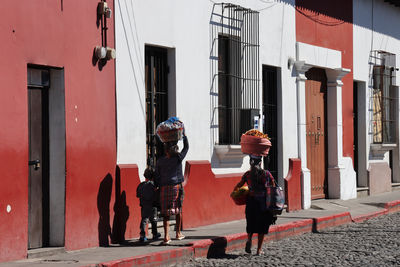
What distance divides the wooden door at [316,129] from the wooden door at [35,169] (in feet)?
25.7

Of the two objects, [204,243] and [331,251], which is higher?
[204,243]

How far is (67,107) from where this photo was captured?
941 centimetres

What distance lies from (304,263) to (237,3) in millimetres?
5728

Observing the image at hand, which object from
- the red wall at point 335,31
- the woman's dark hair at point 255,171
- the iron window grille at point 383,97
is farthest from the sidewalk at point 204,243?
the iron window grille at point 383,97

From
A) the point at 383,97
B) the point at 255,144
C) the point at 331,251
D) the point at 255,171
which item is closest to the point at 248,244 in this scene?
the point at 255,171

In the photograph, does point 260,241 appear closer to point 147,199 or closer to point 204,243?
point 204,243

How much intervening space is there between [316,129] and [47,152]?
825cm

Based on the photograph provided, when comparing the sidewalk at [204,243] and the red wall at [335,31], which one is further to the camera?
the red wall at [335,31]

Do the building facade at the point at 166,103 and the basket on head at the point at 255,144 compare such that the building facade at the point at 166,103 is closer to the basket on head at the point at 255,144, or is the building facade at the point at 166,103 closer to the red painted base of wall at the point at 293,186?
the red painted base of wall at the point at 293,186

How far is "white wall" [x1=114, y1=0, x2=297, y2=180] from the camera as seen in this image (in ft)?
34.8

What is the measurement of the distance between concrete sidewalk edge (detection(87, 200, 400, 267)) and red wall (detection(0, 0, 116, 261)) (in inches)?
45.7

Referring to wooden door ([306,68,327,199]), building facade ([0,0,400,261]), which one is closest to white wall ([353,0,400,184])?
building facade ([0,0,400,261])

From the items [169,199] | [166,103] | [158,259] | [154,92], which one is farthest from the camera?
[166,103]

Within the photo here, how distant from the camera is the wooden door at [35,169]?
9141 mm
